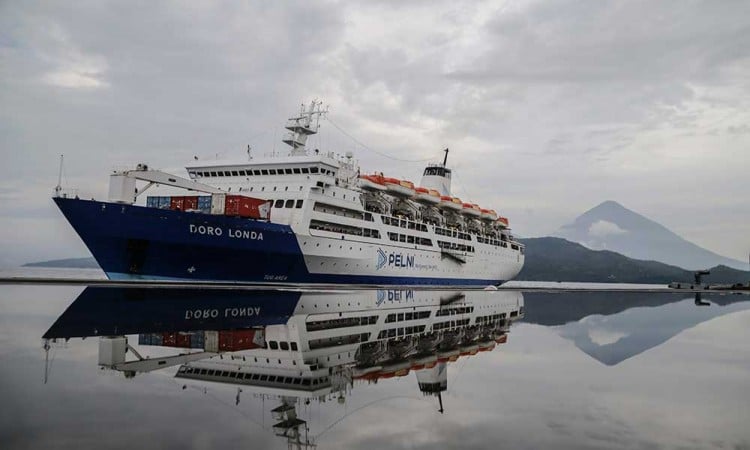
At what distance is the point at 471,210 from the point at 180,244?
118 feet

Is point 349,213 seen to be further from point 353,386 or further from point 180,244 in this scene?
point 353,386

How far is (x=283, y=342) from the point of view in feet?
42.1

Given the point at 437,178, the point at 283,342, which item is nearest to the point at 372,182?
the point at 437,178

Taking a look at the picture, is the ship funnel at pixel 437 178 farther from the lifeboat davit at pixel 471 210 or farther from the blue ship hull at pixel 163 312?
the blue ship hull at pixel 163 312

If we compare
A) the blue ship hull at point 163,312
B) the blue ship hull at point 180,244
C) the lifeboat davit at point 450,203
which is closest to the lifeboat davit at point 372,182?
the blue ship hull at point 180,244

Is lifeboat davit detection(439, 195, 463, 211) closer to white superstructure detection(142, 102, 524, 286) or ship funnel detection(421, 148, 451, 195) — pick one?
white superstructure detection(142, 102, 524, 286)

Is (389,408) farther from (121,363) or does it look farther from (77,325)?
(77,325)

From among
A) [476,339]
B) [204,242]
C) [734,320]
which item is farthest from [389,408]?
[734,320]

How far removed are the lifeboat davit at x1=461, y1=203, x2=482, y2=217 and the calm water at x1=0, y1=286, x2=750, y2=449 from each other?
128 feet

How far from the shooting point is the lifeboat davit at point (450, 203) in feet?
170

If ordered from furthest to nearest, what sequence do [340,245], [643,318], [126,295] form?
[340,245] < [643,318] < [126,295]

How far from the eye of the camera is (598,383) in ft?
32.4

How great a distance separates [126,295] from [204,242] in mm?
6040

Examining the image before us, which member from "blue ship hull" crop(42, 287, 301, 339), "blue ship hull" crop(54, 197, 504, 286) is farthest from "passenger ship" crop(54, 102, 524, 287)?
"blue ship hull" crop(42, 287, 301, 339)
